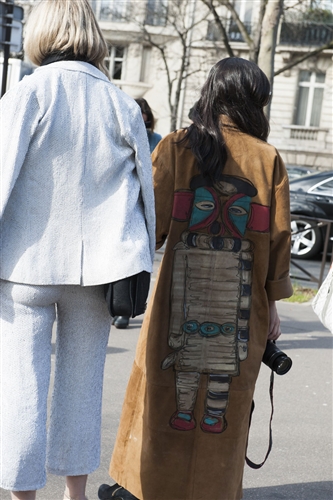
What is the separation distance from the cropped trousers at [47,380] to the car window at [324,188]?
475 inches

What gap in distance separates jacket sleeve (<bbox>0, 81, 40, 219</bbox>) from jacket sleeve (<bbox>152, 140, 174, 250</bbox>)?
62 centimetres

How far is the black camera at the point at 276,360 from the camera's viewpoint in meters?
3.02

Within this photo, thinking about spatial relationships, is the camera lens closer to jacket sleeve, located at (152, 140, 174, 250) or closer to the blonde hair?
jacket sleeve, located at (152, 140, 174, 250)

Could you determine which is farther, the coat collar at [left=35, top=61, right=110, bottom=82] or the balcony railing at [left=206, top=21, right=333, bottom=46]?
the balcony railing at [left=206, top=21, right=333, bottom=46]

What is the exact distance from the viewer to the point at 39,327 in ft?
8.64

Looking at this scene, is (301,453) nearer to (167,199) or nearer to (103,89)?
(167,199)

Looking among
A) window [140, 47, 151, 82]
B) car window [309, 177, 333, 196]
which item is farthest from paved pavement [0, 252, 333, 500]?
window [140, 47, 151, 82]

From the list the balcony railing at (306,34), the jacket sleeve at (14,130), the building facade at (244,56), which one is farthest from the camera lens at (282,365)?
the balcony railing at (306,34)

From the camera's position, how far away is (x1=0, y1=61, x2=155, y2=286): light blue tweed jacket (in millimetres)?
2553

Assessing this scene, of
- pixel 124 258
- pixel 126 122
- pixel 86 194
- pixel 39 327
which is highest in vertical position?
pixel 126 122

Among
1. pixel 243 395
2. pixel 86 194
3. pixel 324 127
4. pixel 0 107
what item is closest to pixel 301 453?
pixel 243 395

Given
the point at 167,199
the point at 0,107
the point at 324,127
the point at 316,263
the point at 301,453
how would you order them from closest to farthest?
the point at 0,107 < the point at 167,199 < the point at 301,453 < the point at 316,263 < the point at 324,127

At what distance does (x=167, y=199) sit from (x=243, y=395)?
813 millimetres

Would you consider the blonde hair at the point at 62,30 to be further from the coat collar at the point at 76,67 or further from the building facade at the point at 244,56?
→ the building facade at the point at 244,56
